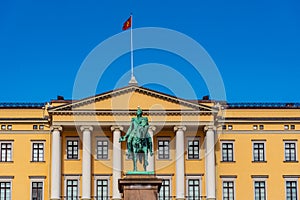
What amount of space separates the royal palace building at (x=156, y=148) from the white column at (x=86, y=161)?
78mm

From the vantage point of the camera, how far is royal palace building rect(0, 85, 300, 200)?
70.0m

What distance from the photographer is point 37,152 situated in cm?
7150

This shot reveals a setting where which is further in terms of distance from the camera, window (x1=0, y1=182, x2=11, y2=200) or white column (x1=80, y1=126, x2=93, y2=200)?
window (x1=0, y1=182, x2=11, y2=200)

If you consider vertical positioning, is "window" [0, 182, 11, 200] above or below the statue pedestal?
above

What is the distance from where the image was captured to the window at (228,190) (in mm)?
71188

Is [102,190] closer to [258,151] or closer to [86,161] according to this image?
[86,161]

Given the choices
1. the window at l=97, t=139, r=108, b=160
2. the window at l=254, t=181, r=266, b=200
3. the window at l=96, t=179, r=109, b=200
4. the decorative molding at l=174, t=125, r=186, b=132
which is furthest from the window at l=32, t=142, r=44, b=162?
the window at l=254, t=181, r=266, b=200

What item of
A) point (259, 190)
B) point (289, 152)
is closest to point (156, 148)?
point (259, 190)

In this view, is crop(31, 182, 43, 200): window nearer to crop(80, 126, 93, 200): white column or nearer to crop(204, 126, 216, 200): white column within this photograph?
crop(80, 126, 93, 200): white column

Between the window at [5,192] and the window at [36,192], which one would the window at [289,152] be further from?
Result: the window at [5,192]

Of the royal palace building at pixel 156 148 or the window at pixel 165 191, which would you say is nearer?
the royal palace building at pixel 156 148

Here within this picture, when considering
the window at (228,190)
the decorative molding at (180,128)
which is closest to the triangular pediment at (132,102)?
the decorative molding at (180,128)

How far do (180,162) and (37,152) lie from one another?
11.5m

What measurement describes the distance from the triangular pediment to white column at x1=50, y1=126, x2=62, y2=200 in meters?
1.80
